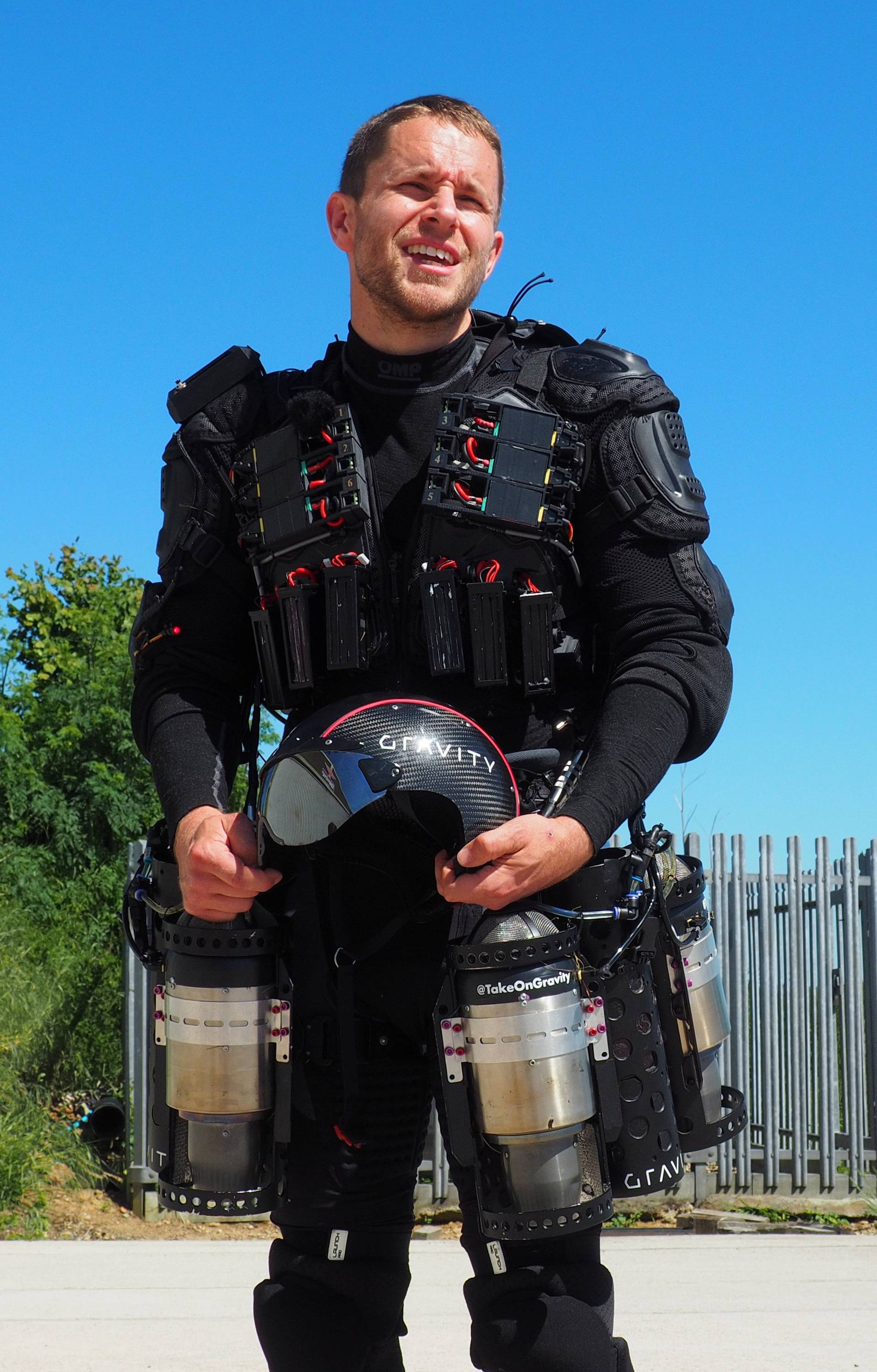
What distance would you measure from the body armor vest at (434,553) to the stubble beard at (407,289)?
0.16m

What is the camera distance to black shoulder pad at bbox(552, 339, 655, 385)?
250cm

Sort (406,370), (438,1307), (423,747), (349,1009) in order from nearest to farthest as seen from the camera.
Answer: (423,747) < (349,1009) < (406,370) < (438,1307)

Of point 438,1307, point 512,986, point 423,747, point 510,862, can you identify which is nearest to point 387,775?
point 423,747

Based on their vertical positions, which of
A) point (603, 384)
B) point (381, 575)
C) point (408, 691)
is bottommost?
point (408, 691)

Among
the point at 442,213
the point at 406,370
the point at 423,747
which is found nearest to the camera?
the point at 423,747

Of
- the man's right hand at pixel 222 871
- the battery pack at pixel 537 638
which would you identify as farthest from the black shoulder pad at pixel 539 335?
the man's right hand at pixel 222 871

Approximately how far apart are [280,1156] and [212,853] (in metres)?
0.55

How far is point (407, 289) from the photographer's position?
8.27ft

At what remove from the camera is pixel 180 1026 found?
88.0 inches

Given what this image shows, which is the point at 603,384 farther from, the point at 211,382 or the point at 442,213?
the point at 211,382

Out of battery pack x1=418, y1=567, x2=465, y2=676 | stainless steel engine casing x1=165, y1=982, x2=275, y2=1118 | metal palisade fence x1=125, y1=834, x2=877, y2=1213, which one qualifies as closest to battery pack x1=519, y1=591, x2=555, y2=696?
battery pack x1=418, y1=567, x2=465, y2=676

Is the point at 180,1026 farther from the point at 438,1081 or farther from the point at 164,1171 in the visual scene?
the point at 438,1081

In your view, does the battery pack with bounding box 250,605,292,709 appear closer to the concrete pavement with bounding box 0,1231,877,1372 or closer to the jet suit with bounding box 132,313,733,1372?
the jet suit with bounding box 132,313,733,1372

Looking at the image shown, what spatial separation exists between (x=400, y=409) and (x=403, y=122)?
546mm
